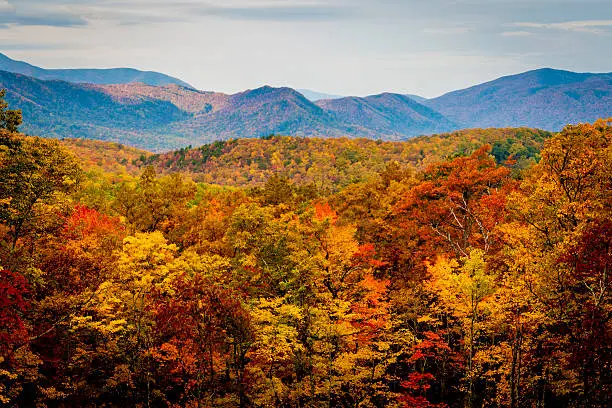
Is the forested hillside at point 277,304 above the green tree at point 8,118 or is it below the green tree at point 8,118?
below

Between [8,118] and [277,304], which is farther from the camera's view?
[8,118]

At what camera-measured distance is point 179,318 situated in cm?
2641

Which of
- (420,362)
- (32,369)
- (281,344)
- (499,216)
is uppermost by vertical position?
(499,216)

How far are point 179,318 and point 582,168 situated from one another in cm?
2208

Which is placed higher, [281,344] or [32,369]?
[281,344]

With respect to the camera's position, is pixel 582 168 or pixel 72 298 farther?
pixel 72 298

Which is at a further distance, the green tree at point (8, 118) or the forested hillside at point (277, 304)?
the green tree at point (8, 118)

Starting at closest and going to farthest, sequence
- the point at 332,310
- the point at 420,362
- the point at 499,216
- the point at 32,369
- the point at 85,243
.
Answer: the point at 32,369
the point at 332,310
the point at 85,243
the point at 499,216
the point at 420,362

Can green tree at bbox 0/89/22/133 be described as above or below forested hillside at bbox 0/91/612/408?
above

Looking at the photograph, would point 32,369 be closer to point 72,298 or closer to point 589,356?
point 72,298

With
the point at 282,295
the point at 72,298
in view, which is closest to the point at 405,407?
the point at 282,295

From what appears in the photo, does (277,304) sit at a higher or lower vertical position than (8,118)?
lower

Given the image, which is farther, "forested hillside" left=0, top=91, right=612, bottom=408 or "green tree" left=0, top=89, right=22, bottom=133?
"green tree" left=0, top=89, right=22, bottom=133

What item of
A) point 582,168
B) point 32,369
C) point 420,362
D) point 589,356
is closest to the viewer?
point 589,356
